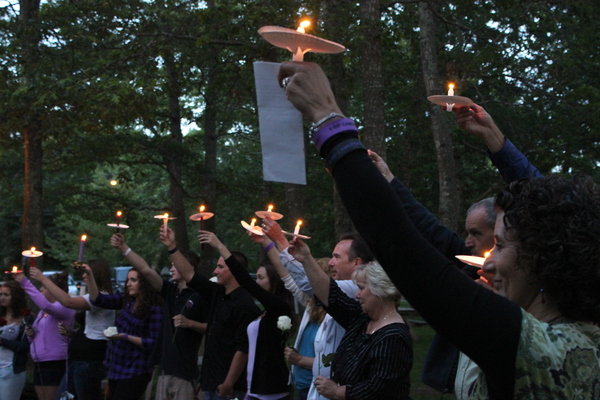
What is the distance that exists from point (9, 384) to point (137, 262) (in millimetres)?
2503

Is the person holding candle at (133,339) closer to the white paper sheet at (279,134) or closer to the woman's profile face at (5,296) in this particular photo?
the woman's profile face at (5,296)

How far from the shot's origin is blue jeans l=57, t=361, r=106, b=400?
24.6ft

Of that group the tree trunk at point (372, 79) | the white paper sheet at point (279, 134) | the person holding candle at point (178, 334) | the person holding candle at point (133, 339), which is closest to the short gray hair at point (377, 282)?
the white paper sheet at point (279, 134)

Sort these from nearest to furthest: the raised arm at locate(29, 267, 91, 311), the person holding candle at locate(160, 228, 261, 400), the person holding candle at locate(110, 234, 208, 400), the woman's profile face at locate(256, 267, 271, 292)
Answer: the person holding candle at locate(160, 228, 261, 400), the woman's profile face at locate(256, 267, 271, 292), the person holding candle at locate(110, 234, 208, 400), the raised arm at locate(29, 267, 91, 311)

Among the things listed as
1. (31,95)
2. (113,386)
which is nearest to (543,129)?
(31,95)

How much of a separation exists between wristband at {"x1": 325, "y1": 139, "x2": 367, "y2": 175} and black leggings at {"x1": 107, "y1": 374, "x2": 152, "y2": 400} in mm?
6148

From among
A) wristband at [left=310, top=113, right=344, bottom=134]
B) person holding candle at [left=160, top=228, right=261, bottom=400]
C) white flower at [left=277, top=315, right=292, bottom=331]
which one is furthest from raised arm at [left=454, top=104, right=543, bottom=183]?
person holding candle at [left=160, top=228, right=261, bottom=400]

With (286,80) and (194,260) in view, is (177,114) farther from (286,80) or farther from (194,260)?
(286,80)

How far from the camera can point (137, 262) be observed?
7070 mm

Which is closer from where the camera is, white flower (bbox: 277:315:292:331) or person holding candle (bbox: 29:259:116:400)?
white flower (bbox: 277:315:292:331)

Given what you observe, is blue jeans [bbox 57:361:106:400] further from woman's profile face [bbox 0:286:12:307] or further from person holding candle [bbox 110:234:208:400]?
woman's profile face [bbox 0:286:12:307]

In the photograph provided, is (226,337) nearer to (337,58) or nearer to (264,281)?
(264,281)

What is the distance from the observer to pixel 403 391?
154 inches

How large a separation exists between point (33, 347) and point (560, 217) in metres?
7.79
